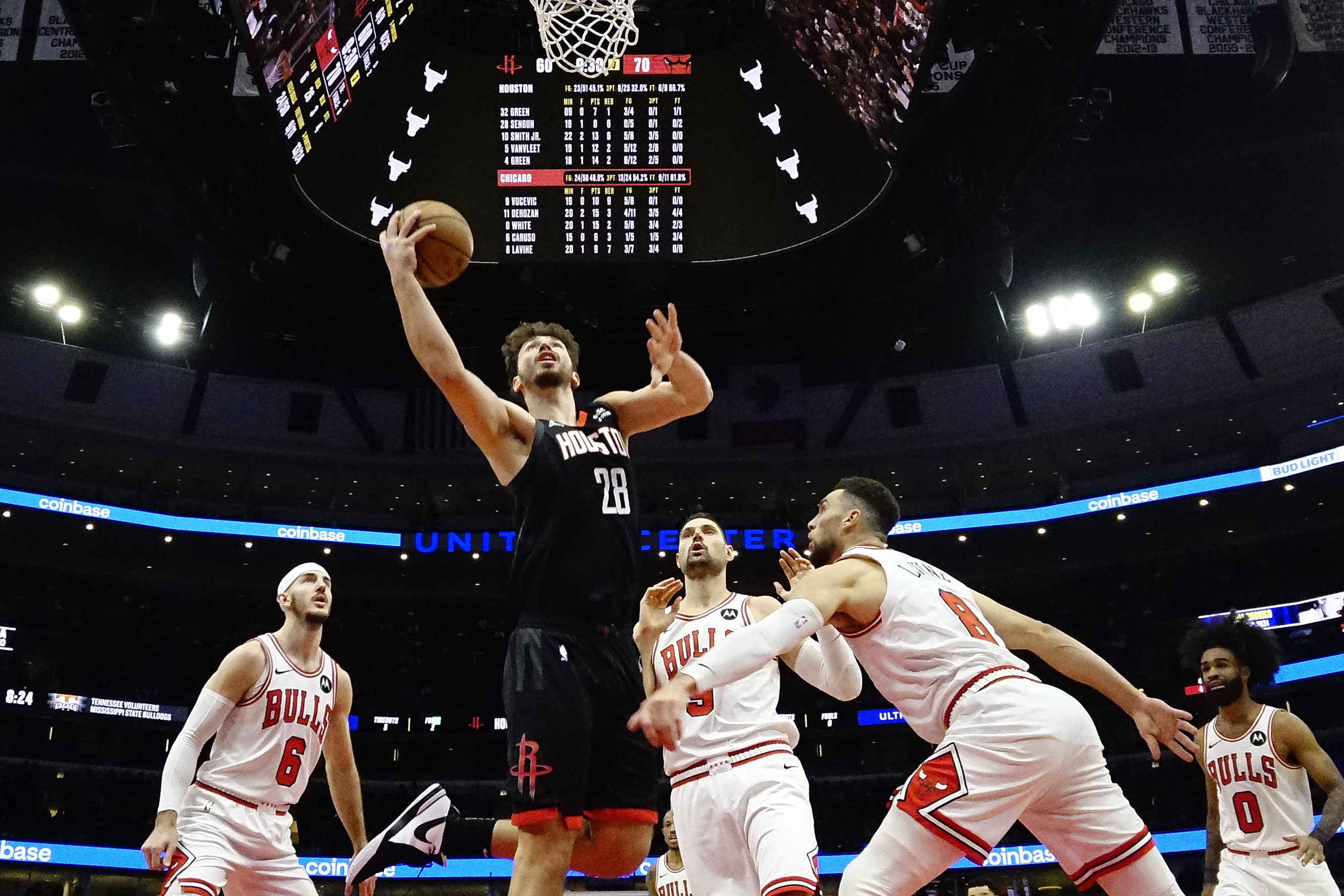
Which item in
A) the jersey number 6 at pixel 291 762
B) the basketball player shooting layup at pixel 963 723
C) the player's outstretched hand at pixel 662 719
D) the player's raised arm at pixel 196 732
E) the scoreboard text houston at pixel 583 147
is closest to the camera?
the player's outstretched hand at pixel 662 719

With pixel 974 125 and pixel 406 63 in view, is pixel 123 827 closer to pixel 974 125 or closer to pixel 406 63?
pixel 406 63

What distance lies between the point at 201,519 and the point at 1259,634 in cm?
1906

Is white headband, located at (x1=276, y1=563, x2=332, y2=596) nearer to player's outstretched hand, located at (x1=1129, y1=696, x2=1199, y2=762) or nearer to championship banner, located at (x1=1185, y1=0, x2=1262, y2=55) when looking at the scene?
player's outstretched hand, located at (x1=1129, y1=696, x2=1199, y2=762)

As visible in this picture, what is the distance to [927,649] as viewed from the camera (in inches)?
145

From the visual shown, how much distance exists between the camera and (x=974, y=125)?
11.7 metres

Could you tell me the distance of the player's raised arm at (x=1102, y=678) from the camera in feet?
11.9

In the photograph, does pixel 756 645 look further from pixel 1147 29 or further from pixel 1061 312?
pixel 1061 312

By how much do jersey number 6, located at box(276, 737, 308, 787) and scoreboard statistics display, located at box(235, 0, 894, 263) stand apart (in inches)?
215

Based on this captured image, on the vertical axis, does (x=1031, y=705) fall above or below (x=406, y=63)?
below

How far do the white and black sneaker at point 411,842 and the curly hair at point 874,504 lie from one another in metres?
2.13

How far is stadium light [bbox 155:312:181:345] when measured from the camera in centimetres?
1803

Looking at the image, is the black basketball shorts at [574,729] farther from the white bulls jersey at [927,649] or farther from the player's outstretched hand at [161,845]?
the player's outstretched hand at [161,845]

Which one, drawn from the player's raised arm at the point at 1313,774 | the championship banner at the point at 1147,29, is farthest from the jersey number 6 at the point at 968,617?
the championship banner at the point at 1147,29

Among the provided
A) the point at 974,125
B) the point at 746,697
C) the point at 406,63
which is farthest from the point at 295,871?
the point at 974,125
